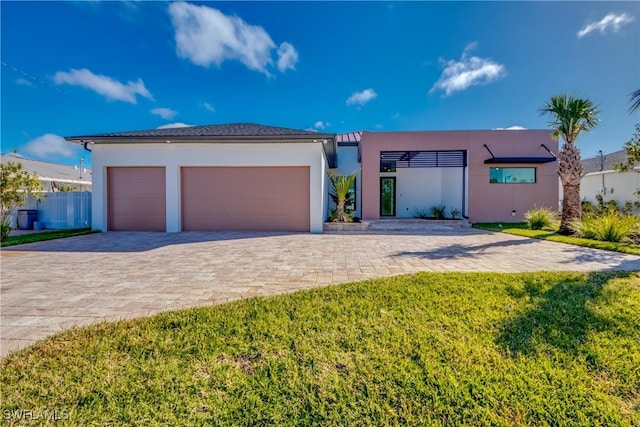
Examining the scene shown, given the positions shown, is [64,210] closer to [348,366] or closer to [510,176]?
[348,366]

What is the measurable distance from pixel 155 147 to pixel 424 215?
14.4m

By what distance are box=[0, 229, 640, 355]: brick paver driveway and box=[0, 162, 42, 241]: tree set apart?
2627 mm

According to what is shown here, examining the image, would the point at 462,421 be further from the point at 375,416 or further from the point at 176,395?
the point at 176,395

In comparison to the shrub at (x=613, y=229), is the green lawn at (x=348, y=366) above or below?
below

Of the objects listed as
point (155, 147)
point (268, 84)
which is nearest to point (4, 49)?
point (155, 147)

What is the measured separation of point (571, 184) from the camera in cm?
1012

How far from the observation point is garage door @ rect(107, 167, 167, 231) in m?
11.1

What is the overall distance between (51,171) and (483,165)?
30423 millimetres

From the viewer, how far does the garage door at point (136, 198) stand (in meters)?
11.1

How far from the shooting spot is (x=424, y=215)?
15.6m

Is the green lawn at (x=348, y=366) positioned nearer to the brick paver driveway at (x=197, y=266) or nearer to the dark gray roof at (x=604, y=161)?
the brick paver driveway at (x=197, y=266)

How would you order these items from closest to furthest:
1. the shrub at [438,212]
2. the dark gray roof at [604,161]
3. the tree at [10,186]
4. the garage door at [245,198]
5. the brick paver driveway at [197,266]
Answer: the brick paver driveway at [197,266] < the tree at [10,186] < the garage door at [245,198] < the shrub at [438,212] < the dark gray roof at [604,161]

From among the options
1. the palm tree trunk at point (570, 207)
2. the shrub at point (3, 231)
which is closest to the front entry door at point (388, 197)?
the palm tree trunk at point (570, 207)

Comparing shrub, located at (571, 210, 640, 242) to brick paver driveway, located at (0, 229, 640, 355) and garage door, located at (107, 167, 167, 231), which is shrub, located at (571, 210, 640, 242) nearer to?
brick paver driveway, located at (0, 229, 640, 355)
